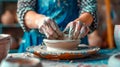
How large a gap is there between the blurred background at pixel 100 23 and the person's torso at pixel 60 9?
4.61 ft

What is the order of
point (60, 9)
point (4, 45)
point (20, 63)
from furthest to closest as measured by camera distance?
1. point (60, 9)
2. point (4, 45)
3. point (20, 63)

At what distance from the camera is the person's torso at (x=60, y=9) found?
51.1 inches

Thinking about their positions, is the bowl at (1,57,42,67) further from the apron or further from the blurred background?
the blurred background

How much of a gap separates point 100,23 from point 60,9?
1.85 metres

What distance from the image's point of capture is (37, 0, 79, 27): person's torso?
51.1 inches

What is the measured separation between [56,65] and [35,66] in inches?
10.0

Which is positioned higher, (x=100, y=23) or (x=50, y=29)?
(x=50, y=29)

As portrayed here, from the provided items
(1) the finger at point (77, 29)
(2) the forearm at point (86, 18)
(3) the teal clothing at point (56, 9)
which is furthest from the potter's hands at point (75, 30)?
(3) the teal clothing at point (56, 9)

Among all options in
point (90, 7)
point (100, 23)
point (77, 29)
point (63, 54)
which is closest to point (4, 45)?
point (63, 54)

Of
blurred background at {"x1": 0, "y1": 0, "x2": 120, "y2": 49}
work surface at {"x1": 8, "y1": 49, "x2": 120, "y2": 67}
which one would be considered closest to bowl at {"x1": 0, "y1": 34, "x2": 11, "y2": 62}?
work surface at {"x1": 8, "y1": 49, "x2": 120, "y2": 67}

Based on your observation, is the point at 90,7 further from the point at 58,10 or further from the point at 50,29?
the point at 50,29

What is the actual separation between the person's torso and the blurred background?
141cm

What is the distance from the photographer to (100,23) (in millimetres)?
3096

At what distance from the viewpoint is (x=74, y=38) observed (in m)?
0.94
